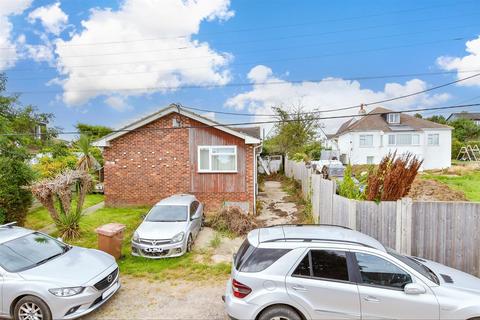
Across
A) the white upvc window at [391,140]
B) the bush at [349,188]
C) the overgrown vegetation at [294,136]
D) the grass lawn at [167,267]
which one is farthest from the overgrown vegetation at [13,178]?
the white upvc window at [391,140]

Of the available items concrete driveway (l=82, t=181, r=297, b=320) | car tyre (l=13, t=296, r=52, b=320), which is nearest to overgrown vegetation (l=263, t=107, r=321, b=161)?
concrete driveway (l=82, t=181, r=297, b=320)

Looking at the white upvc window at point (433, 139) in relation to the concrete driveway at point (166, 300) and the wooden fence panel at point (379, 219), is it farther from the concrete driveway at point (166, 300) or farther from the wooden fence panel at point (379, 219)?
the concrete driveway at point (166, 300)

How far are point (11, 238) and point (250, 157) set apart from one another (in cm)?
906

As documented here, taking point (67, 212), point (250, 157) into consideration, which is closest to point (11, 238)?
point (67, 212)

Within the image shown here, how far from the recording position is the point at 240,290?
13.8ft

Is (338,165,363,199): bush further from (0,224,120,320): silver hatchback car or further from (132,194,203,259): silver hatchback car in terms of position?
(0,224,120,320): silver hatchback car

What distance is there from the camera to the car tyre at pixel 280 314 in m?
4.09

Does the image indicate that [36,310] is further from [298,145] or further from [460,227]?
[298,145]

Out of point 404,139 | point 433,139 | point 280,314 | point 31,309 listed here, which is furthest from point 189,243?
point 433,139

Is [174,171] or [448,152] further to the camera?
[448,152]

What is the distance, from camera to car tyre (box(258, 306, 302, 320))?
409 centimetres

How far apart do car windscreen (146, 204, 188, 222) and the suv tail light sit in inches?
202

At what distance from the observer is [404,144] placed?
102 ft

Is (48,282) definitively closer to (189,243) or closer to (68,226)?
(189,243)
